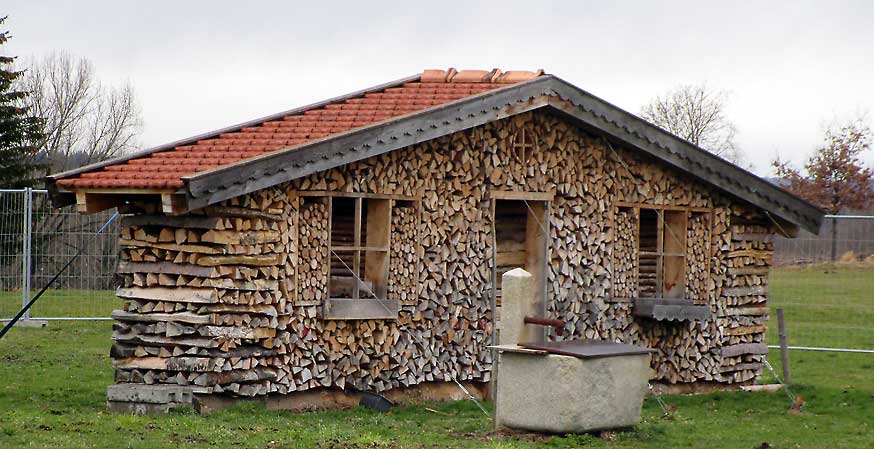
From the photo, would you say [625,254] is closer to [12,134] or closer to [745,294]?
[745,294]

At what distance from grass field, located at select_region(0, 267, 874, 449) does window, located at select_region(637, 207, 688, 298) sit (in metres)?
1.53

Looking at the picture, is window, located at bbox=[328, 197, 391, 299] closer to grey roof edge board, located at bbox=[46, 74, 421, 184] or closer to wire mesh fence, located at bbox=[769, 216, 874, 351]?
grey roof edge board, located at bbox=[46, 74, 421, 184]

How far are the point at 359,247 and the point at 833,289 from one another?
10967mm

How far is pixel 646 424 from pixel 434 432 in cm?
227

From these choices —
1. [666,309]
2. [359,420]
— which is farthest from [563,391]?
[666,309]

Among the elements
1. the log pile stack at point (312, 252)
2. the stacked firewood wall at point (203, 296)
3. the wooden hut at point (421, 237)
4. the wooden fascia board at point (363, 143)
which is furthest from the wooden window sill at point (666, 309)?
the stacked firewood wall at point (203, 296)

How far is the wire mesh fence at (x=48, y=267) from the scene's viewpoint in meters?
20.1

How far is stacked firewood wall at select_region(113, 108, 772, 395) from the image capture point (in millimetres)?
12570

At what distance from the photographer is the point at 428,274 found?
14.4 metres

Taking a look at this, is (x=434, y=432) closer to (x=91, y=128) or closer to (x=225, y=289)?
(x=225, y=289)

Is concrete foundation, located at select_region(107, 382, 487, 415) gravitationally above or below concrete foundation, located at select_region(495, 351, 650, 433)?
below

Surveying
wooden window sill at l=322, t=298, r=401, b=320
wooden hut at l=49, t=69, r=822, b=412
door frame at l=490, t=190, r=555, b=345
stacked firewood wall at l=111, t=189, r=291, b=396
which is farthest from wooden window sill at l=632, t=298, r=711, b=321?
stacked firewood wall at l=111, t=189, r=291, b=396

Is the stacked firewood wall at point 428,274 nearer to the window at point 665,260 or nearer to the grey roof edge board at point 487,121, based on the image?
the window at point 665,260

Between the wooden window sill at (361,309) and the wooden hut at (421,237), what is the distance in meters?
0.02
